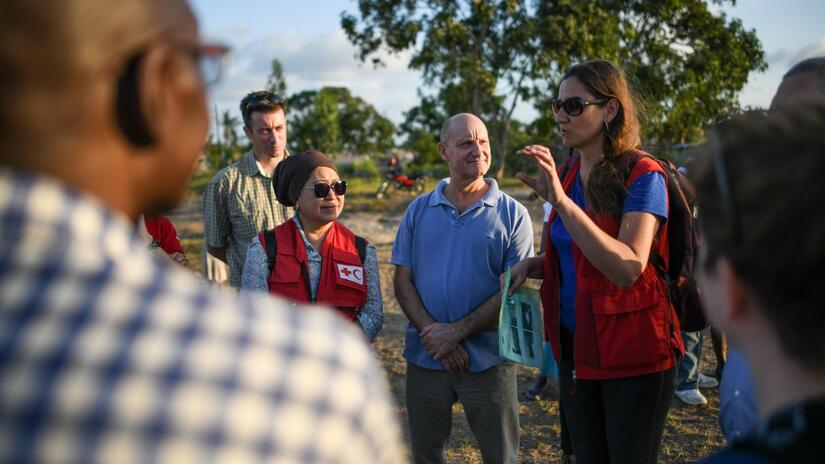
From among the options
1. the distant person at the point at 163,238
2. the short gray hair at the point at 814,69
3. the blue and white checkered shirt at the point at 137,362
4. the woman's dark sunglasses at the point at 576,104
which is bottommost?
the blue and white checkered shirt at the point at 137,362

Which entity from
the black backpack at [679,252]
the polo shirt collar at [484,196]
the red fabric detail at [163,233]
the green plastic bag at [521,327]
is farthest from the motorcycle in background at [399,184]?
the black backpack at [679,252]

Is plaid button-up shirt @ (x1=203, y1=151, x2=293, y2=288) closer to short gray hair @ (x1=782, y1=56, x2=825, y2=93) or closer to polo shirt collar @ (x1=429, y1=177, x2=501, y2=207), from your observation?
polo shirt collar @ (x1=429, y1=177, x2=501, y2=207)

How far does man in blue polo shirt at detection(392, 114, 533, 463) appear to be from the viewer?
340 cm

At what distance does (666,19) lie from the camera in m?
25.5

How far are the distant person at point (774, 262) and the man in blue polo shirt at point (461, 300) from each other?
2310mm

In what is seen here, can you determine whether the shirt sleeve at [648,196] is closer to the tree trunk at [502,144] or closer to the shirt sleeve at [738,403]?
the shirt sleeve at [738,403]

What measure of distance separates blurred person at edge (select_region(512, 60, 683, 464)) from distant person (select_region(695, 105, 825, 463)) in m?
1.53

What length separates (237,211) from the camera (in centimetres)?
439

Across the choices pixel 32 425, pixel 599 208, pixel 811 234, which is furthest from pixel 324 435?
pixel 599 208

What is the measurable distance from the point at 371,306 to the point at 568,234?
1.08 m

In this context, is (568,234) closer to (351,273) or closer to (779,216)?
(351,273)

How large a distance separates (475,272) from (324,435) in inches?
105

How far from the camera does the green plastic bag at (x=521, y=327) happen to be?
3143 mm

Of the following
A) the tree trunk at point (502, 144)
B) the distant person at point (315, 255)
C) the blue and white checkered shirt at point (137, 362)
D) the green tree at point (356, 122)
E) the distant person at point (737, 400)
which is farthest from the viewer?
the green tree at point (356, 122)
